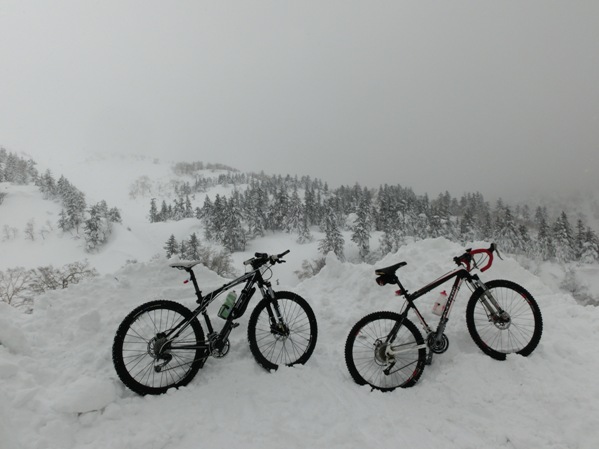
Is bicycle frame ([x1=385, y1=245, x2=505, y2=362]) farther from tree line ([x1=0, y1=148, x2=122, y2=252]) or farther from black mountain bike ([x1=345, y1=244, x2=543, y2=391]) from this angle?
tree line ([x1=0, y1=148, x2=122, y2=252])

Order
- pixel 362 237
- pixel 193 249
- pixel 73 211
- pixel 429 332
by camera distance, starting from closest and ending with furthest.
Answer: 1. pixel 429 332
2. pixel 193 249
3. pixel 73 211
4. pixel 362 237

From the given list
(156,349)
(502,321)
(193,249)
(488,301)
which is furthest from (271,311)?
A: (193,249)

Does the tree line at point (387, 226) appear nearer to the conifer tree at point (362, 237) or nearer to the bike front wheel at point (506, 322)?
the conifer tree at point (362, 237)

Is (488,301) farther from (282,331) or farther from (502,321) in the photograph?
(282,331)

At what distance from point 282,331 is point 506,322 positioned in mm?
3293

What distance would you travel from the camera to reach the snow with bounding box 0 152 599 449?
3.19 metres

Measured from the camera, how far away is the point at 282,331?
4598 millimetres

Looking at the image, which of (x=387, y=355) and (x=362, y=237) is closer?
(x=387, y=355)

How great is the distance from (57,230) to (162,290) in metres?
88.1

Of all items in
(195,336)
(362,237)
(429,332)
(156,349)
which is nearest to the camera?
(156,349)

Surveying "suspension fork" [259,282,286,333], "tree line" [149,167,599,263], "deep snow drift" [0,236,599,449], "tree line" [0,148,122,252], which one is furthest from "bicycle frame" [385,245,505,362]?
"tree line" [0,148,122,252]

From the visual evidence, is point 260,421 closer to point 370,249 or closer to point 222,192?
point 370,249

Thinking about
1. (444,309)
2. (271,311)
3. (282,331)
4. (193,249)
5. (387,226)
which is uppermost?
(444,309)

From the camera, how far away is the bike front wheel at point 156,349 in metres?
3.82
